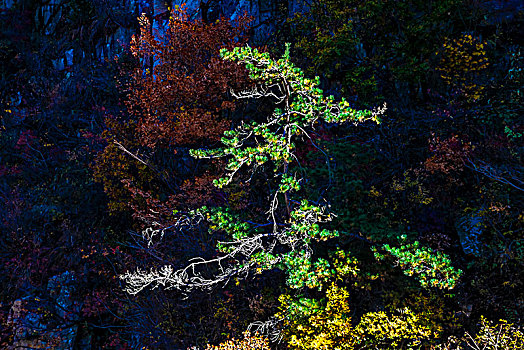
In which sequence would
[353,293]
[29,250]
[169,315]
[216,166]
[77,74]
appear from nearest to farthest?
[353,293], [169,315], [216,166], [29,250], [77,74]

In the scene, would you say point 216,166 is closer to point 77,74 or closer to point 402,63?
point 402,63

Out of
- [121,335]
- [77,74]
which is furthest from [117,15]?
[121,335]

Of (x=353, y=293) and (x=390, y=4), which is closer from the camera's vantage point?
(x=353, y=293)

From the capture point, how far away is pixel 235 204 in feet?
36.7

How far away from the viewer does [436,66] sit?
40.1 feet

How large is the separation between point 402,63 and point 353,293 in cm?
865

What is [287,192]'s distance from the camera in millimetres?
7668

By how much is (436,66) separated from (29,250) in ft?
54.4

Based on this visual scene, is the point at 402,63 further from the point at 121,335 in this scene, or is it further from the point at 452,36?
the point at 121,335

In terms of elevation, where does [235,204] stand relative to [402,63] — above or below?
below

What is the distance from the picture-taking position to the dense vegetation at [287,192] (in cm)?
699

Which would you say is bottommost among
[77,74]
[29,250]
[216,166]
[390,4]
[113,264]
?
[113,264]

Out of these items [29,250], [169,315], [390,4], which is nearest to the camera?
[169,315]

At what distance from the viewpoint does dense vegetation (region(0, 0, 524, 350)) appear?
6.99 metres
